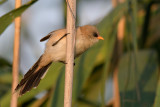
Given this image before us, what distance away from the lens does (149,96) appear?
1186mm

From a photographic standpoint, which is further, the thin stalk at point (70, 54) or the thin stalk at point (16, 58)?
the thin stalk at point (16, 58)

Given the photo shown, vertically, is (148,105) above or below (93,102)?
below

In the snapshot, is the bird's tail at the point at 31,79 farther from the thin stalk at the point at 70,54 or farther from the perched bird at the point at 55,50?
the thin stalk at the point at 70,54

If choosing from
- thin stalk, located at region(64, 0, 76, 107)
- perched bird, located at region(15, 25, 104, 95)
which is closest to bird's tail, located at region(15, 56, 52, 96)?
perched bird, located at region(15, 25, 104, 95)

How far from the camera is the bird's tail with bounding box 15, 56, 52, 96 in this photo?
3.43 feet

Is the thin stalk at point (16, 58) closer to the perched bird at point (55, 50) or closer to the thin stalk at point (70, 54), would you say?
the perched bird at point (55, 50)

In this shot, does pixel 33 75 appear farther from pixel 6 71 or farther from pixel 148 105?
pixel 6 71

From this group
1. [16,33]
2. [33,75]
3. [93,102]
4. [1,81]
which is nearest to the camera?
[16,33]

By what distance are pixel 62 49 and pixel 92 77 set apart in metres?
0.74

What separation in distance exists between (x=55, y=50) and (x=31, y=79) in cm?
15

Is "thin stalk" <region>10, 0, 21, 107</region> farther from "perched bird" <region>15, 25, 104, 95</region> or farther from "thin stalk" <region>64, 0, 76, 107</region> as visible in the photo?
"thin stalk" <region>64, 0, 76, 107</region>

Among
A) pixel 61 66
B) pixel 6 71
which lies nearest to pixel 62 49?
pixel 61 66

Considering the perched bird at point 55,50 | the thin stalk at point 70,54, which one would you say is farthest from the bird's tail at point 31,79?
the thin stalk at point 70,54

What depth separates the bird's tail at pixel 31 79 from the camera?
1044mm
